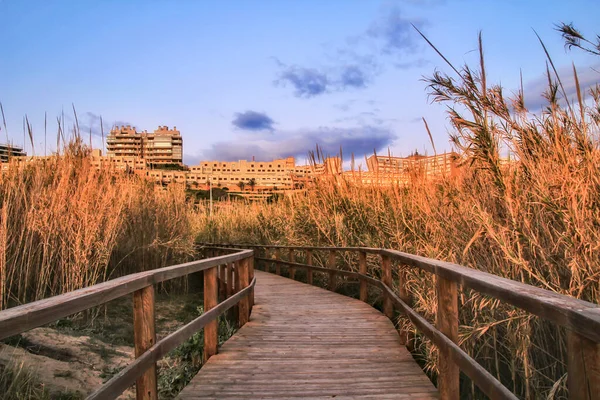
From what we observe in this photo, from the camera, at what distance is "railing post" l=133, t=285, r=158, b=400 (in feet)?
9.51

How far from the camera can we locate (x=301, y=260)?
1364 centimetres

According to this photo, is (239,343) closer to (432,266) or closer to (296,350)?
(296,350)

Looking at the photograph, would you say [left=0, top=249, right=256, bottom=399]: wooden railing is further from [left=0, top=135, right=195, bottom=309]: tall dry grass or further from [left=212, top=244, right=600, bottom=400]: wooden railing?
[left=0, top=135, right=195, bottom=309]: tall dry grass

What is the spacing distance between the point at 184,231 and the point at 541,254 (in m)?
9.53

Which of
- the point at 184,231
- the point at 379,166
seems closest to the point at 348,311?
the point at 379,166

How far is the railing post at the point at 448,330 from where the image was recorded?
10.5ft

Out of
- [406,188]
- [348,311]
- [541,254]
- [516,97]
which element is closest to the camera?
[541,254]

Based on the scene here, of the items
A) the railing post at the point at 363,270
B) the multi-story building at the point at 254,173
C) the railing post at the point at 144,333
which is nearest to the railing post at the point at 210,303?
the railing post at the point at 144,333

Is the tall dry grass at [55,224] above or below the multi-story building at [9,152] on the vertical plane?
below

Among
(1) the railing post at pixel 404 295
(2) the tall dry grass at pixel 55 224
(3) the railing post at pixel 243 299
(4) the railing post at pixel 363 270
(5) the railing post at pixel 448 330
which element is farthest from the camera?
(4) the railing post at pixel 363 270

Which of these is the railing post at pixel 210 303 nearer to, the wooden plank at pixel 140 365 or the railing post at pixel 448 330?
the wooden plank at pixel 140 365

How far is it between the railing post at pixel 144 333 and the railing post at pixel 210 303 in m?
1.40

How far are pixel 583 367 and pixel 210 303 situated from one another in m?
3.41

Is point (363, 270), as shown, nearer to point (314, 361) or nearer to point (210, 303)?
point (314, 361)
